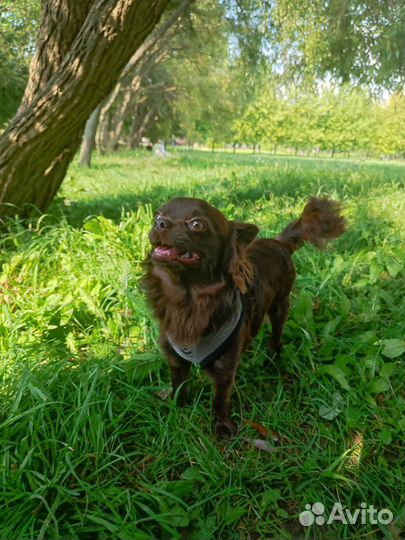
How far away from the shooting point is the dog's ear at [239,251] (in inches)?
74.4

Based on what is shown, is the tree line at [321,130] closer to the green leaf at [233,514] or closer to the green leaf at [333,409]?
the green leaf at [333,409]

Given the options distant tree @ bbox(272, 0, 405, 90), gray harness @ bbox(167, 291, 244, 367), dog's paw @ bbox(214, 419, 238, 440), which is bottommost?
dog's paw @ bbox(214, 419, 238, 440)

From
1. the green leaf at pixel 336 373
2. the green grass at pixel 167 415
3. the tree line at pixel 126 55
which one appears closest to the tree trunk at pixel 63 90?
the tree line at pixel 126 55

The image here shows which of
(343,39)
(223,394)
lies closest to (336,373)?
(223,394)

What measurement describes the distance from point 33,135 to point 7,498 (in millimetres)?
3122

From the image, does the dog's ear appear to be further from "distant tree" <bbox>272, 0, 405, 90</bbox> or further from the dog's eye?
"distant tree" <bbox>272, 0, 405, 90</bbox>

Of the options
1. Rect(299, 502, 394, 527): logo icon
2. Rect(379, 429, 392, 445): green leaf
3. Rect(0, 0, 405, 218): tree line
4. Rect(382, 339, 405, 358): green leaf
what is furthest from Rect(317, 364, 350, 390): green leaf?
Rect(0, 0, 405, 218): tree line

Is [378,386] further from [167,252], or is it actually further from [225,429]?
[167,252]

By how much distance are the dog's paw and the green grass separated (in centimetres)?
4

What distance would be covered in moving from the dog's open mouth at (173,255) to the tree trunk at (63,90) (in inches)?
102

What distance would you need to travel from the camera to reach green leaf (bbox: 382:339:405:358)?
7.97 ft

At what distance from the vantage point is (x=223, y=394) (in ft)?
6.64

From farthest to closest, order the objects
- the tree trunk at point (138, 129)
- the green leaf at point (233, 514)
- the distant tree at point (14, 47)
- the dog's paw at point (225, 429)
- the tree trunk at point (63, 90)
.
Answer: the tree trunk at point (138, 129) < the distant tree at point (14, 47) < the tree trunk at point (63, 90) < the dog's paw at point (225, 429) < the green leaf at point (233, 514)

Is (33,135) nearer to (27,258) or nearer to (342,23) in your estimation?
(27,258)
